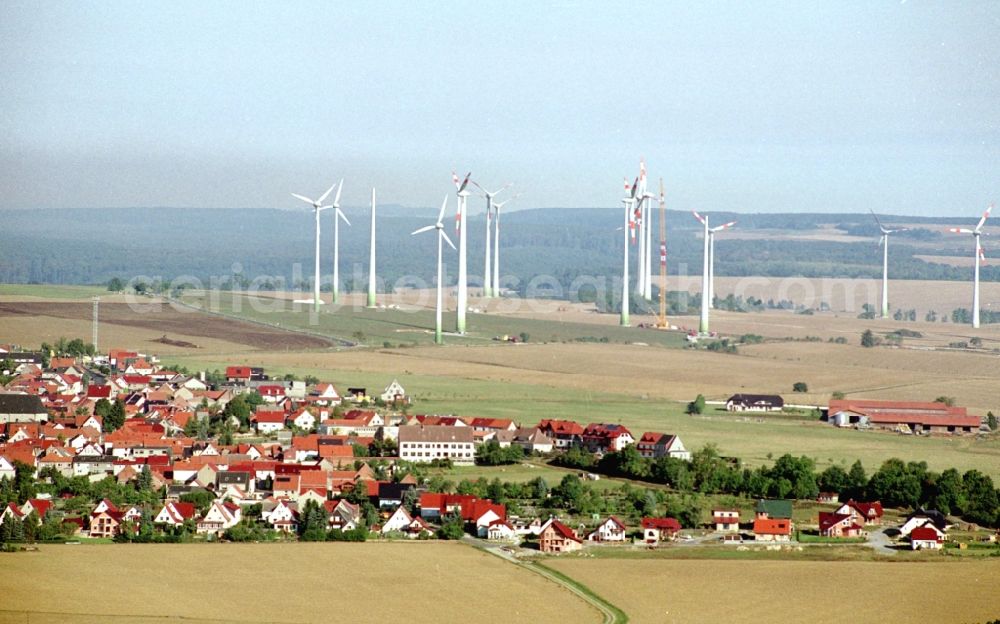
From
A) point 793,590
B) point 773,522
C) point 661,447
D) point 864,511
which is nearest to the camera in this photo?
point 793,590

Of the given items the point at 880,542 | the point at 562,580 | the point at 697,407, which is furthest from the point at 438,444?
the point at 562,580

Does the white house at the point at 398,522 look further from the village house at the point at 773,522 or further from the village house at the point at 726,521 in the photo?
the village house at the point at 773,522

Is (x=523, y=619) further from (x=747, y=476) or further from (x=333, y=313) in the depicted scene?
(x=333, y=313)

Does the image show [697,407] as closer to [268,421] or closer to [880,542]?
[268,421]

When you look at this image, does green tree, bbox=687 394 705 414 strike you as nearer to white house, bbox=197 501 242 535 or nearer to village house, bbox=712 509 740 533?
village house, bbox=712 509 740 533

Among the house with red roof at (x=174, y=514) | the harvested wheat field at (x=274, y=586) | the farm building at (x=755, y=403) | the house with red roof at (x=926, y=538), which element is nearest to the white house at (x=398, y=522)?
the harvested wheat field at (x=274, y=586)

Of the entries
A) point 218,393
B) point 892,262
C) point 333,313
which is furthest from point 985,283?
point 218,393
